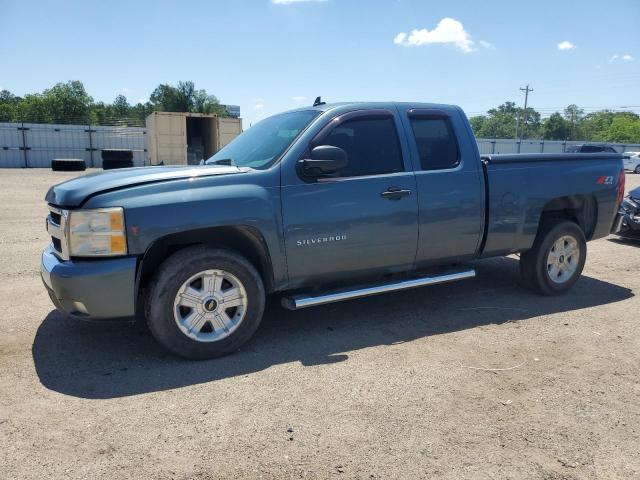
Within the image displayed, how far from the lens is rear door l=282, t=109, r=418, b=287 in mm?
4211

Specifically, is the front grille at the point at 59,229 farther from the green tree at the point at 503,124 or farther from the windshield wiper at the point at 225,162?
the green tree at the point at 503,124

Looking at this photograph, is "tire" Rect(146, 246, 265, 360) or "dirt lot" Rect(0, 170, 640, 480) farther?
"tire" Rect(146, 246, 265, 360)

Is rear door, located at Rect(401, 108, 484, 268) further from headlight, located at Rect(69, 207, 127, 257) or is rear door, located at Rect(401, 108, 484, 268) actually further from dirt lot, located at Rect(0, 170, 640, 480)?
headlight, located at Rect(69, 207, 127, 257)

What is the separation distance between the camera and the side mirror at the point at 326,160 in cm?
411

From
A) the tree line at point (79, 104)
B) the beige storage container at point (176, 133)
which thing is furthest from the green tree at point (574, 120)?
the beige storage container at point (176, 133)

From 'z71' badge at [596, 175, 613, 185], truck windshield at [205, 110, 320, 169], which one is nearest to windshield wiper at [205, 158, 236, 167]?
truck windshield at [205, 110, 320, 169]

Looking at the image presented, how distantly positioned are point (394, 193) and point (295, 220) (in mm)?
984

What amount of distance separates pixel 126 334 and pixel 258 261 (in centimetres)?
136

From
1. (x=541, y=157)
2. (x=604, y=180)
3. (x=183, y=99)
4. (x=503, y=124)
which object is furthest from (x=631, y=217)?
(x=503, y=124)

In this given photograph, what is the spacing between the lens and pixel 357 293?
14.7 feet

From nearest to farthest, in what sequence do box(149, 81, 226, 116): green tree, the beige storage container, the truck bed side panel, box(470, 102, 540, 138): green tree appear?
the truck bed side panel < the beige storage container < box(149, 81, 226, 116): green tree < box(470, 102, 540, 138): green tree

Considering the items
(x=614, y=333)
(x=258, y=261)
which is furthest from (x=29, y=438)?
(x=614, y=333)

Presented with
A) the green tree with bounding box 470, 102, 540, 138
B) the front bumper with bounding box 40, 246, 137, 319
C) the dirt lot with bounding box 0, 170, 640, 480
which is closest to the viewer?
the dirt lot with bounding box 0, 170, 640, 480

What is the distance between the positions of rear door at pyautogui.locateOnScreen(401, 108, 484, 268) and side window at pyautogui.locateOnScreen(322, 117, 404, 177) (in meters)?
0.21
